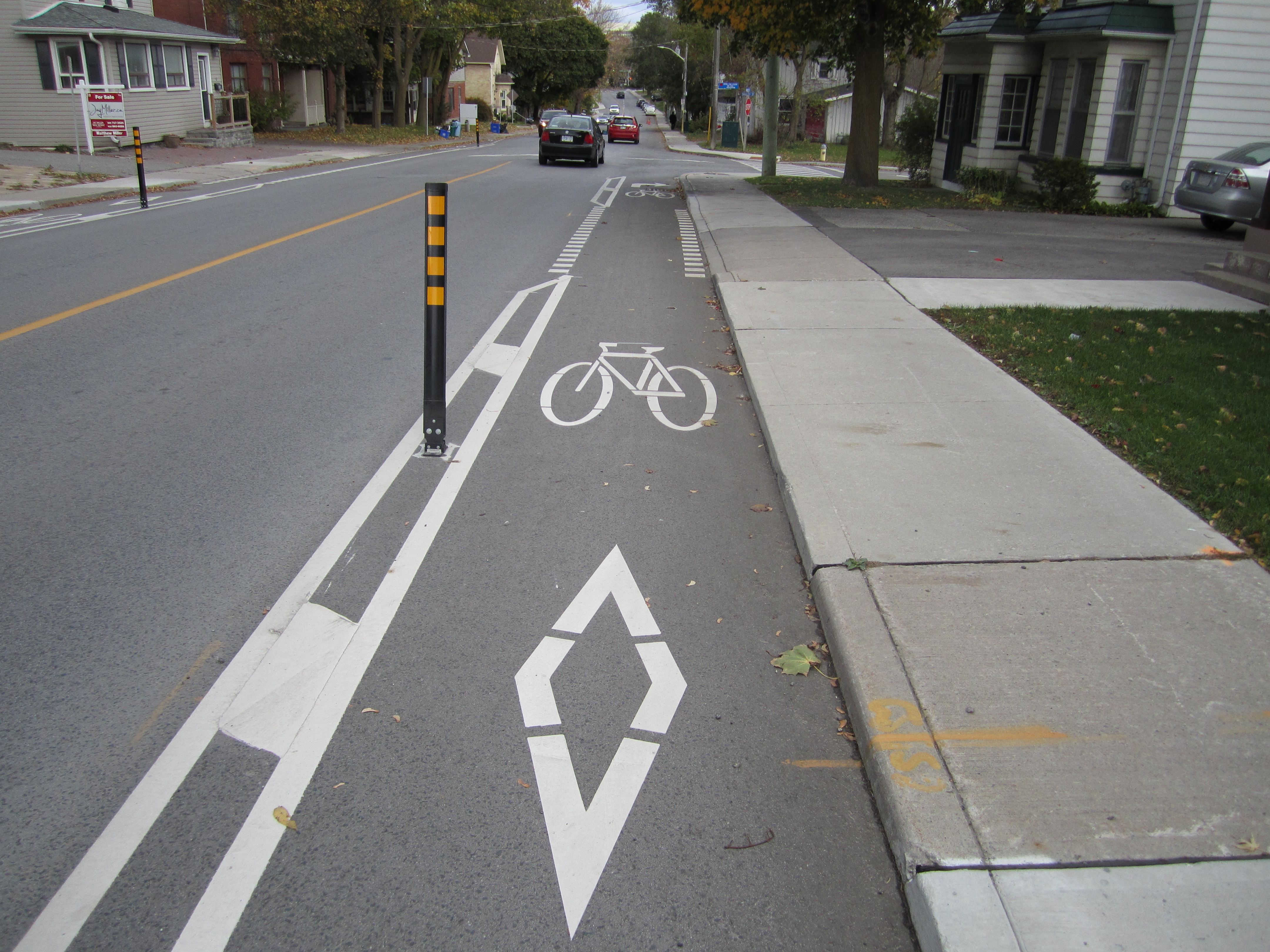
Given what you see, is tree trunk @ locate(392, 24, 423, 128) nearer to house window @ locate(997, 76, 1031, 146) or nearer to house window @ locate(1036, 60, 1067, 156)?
house window @ locate(997, 76, 1031, 146)

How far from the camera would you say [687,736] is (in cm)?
348

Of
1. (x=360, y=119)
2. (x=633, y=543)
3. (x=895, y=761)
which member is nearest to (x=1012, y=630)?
(x=895, y=761)

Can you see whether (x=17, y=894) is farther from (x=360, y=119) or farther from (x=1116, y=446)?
(x=360, y=119)

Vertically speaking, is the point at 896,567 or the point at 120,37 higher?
the point at 120,37

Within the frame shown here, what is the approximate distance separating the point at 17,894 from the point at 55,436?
4.16m

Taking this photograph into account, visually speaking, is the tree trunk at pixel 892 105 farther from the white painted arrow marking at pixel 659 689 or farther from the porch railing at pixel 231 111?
the white painted arrow marking at pixel 659 689

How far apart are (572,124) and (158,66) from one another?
15.5 metres

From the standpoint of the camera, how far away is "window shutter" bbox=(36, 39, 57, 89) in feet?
96.2

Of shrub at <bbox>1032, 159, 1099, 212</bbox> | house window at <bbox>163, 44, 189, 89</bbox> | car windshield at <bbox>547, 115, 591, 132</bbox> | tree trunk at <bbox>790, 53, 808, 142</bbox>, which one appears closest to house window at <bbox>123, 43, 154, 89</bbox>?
house window at <bbox>163, 44, 189, 89</bbox>

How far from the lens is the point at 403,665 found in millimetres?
3848

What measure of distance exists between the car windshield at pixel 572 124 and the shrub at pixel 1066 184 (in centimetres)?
1508

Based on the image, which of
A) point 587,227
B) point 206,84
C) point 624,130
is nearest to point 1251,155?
point 587,227

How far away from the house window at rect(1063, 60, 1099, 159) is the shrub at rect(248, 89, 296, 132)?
3580 centimetres

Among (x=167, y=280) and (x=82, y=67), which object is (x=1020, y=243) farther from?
(x=82, y=67)
